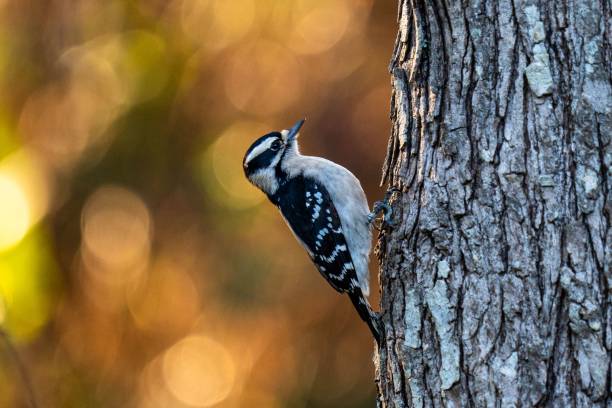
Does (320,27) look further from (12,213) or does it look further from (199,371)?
(199,371)

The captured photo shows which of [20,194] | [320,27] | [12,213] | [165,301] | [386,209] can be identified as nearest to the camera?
[386,209]

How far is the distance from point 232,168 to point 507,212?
11.7 ft

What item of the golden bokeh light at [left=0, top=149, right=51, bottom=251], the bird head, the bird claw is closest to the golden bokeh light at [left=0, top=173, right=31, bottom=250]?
the golden bokeh light at [left=0, top=149, right=51, bottom=251]

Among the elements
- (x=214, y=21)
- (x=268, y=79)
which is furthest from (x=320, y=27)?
(x=214, y=21)

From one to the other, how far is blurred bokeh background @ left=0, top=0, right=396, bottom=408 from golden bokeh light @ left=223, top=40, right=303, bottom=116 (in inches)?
0.4

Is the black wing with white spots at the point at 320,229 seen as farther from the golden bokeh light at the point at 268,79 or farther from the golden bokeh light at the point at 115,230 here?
the golden bokeh light at the point at 115,230

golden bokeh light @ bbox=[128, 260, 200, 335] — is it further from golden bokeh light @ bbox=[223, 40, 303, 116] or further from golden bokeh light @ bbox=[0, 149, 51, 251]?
golden bokeh light @ bbox=[223, 40, 303, 116]

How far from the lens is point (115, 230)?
6.46 metres

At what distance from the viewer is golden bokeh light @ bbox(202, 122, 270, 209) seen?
635 cm

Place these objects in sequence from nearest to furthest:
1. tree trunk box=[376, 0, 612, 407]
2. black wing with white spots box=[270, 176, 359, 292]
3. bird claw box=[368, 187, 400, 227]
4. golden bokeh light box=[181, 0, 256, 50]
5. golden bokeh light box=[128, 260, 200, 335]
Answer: tree trunk box=[376, 0, 612, 407]
bird claw box=[368, 187, 400, 227]
black wing with white spots box=[270, 176, 359, 292]
golden bokeh light box=[128, 260, 200, 335]
golden bokeh light box=[181, 0, 256, 50]

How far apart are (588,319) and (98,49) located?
15.3 ft

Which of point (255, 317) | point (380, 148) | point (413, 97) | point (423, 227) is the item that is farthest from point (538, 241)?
point (255, 317)

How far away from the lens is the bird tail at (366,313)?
12.1 feet

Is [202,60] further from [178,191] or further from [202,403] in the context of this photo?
[202,403]
